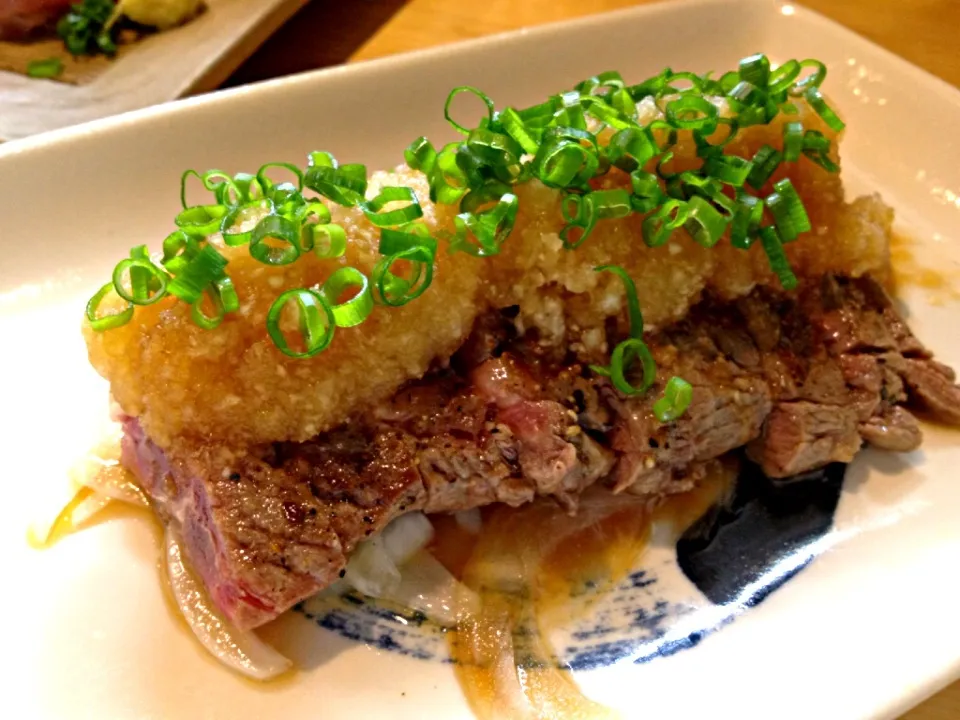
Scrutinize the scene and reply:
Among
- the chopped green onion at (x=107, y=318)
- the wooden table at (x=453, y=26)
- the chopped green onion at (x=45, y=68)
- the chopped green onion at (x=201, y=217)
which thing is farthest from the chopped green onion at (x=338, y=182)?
the chopped green onion at (x=45, y=68)

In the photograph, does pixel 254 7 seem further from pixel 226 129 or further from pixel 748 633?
pixel 748 633

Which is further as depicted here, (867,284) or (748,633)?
(867,284)

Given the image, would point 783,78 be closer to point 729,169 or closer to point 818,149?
point 818,149

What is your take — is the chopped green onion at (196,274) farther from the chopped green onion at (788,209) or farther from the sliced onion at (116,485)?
the chopped green onion at (788,209)

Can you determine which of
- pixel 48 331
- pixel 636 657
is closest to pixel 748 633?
pixel 636 657

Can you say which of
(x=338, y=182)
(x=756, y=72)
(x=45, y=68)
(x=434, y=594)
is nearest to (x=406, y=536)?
Result: (x=434, y=594)

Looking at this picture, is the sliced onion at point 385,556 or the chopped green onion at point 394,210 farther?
the sliced onion at point 385,556
